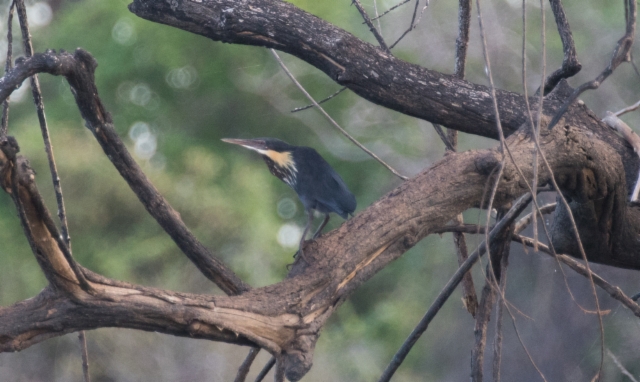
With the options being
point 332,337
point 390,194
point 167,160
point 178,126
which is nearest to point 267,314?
point 390,194

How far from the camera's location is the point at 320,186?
1267 millimetres

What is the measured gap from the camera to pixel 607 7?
2689 millimetres

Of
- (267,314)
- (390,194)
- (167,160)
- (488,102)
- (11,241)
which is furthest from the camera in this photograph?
(167,160)

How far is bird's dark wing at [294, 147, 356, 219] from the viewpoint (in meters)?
1.26

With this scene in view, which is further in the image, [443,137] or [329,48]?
[443,137]

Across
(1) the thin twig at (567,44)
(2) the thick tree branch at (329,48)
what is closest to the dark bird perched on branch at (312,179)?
(2) the thick tree branch at (329,48)

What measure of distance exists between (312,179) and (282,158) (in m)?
0.09

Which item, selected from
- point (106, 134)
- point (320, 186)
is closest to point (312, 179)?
point (320, 186)

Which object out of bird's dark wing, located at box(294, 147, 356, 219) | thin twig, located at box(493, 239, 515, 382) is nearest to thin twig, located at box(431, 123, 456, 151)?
thin twig, located at box(493, 239, 515, 382)

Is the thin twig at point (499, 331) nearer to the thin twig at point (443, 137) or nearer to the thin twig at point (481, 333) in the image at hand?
the thin twig at point (481, 333)

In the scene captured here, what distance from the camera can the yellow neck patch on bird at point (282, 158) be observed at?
1.31 metres

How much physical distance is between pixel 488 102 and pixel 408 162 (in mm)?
1462

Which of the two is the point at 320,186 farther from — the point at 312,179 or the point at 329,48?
the point at 329,48

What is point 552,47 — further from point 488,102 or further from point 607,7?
point 488,102
